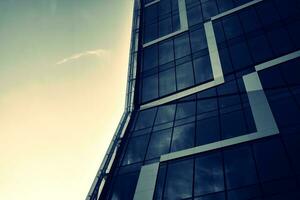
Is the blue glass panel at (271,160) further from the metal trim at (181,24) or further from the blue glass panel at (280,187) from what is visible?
the metal trim at (181,24)

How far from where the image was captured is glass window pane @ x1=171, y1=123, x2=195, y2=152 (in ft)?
83.1

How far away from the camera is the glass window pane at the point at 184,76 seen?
3250 centimetres

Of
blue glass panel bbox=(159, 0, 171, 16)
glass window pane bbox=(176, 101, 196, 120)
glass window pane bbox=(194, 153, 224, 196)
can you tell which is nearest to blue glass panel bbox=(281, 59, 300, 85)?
glass window pane bbox=(176, 101, 196, 120)

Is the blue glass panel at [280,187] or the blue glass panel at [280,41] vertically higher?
the blue glass panel at [280,41]

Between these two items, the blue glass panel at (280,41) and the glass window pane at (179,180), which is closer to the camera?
the glass window pane at (179,180)

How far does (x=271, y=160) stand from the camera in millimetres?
20141

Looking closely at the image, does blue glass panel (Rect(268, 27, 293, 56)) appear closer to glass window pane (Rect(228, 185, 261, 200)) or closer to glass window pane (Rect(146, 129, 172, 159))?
glass window pane (Rect(146, 129, 172, 159))

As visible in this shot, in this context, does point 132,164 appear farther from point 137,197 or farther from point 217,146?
point 217,146

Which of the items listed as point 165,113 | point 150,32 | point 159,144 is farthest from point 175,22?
point 159,144

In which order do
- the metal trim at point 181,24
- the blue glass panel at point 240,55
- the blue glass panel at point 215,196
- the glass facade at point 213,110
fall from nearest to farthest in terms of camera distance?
the blue glass panel at point 215,196
the glass facade at point 213,110
the blue glass panel at point 240,55
the metal trim at point 181,24

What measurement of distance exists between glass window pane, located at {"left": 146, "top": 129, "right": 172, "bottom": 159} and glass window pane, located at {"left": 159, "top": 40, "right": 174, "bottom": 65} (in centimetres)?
1138

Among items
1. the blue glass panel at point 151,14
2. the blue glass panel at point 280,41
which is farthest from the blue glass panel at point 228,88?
the blue glass panel at point 151,14

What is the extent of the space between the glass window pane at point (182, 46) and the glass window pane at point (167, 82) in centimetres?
226

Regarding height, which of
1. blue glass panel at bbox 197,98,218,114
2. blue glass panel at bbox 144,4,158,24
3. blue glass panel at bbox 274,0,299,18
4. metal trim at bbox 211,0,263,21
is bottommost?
blue glass panel at bbox 197,98,218,114
